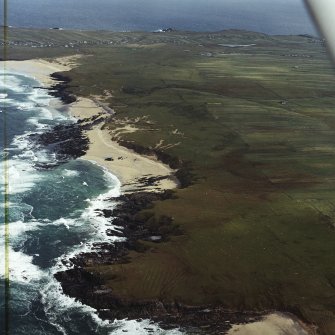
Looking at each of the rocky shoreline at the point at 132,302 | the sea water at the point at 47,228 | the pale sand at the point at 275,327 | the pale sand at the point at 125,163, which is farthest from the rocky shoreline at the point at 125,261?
the pale sand at the point at 125,163

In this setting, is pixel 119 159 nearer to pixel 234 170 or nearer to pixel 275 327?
pixel 234 170

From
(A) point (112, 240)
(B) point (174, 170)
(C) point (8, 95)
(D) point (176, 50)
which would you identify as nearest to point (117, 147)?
(B) point (174, 170)

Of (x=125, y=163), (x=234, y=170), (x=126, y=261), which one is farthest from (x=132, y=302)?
(x=125, y=163)

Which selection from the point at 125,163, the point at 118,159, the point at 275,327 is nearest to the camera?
the point at 275,327

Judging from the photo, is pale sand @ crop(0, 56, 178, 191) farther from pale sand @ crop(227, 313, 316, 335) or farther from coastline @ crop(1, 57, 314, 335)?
pale sand @ crop(227, 313, 316, 335)

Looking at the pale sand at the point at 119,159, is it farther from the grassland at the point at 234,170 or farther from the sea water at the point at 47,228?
the grassland at the point at 234,170

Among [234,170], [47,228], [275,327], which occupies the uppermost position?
[234,170]
